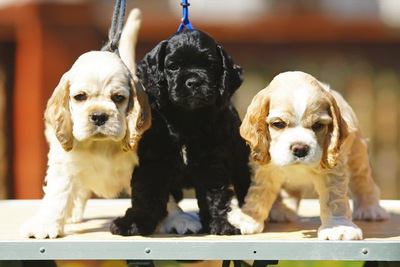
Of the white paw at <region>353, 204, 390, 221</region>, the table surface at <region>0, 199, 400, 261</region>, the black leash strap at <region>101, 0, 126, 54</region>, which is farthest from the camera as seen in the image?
the white paw at <region>353, 204, 390, 221</region>

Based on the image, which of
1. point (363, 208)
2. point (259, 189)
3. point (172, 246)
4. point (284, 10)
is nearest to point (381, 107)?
point (284, 10)

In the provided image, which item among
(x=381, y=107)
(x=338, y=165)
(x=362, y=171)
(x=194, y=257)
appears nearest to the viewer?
(x=194, y=257)

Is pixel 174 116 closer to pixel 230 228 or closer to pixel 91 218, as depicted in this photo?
pixel 230 228

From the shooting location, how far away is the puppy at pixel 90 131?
4348 millimetres

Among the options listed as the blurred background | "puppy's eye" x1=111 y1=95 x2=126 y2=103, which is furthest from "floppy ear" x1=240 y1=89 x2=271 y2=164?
the blurred background

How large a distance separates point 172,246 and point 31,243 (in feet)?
2.18

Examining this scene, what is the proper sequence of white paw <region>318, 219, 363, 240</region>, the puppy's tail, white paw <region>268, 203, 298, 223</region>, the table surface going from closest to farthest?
the table surface
white paw <region>318, 219, 363, 240</region>
white paw <region>268, 203, 298, 223</region>
the puppy's tail

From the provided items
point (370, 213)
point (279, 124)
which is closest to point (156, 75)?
point (279, 124)

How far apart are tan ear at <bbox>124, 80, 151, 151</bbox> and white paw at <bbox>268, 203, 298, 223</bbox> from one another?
1.05 m

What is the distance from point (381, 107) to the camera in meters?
10.1

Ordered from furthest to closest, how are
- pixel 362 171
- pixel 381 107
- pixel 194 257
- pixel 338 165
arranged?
pixel 381 107, pixel 362 171, pixel 338 165, pixel 194 257

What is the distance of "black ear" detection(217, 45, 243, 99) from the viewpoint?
4527 mm

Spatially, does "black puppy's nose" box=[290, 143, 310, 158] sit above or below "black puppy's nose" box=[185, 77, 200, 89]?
below

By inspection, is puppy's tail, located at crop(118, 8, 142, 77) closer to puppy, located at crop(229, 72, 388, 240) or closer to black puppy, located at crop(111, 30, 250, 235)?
black puppy, located at crop(111, 30, 250, 235)
